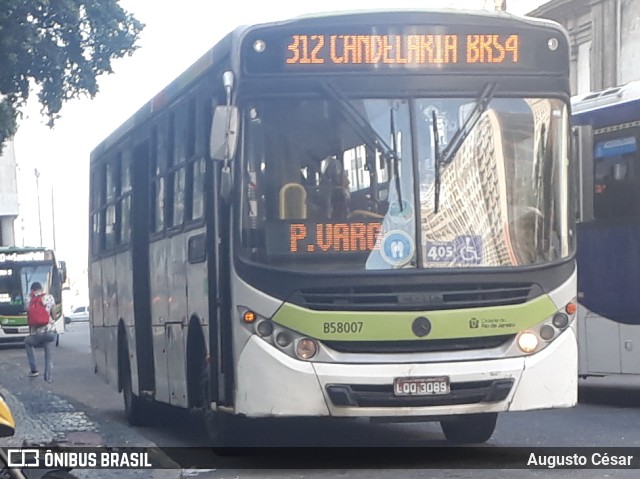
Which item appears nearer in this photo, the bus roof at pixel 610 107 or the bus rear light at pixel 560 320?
the bus rear light at pixel 560 320

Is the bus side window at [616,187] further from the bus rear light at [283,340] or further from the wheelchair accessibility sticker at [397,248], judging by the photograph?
the bus rear light at [283,340]

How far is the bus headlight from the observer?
10.5m

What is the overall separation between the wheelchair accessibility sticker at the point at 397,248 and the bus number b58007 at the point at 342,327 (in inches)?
20.0

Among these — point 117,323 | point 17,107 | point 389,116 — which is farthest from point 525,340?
point 17,107

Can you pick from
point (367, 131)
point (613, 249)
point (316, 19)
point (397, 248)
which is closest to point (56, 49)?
point (613, 249)

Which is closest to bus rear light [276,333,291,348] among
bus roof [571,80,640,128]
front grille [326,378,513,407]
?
front grille [326,378,513,407]

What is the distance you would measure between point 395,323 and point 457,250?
71cm

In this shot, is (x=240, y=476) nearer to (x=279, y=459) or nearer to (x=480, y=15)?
(x=279, y=459)

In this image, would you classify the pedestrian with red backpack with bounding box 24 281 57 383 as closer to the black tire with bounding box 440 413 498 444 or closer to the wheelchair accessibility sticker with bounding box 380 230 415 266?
the black tire with bounding box 440 413 498 444

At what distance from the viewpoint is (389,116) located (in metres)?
10.6

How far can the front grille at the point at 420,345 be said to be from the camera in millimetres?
10328

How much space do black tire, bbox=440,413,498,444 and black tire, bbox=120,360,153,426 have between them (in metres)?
4.35

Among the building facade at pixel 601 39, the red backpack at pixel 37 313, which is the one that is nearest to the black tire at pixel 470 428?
the red backpack at pixel 37 313

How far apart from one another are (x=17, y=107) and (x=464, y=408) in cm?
2152
